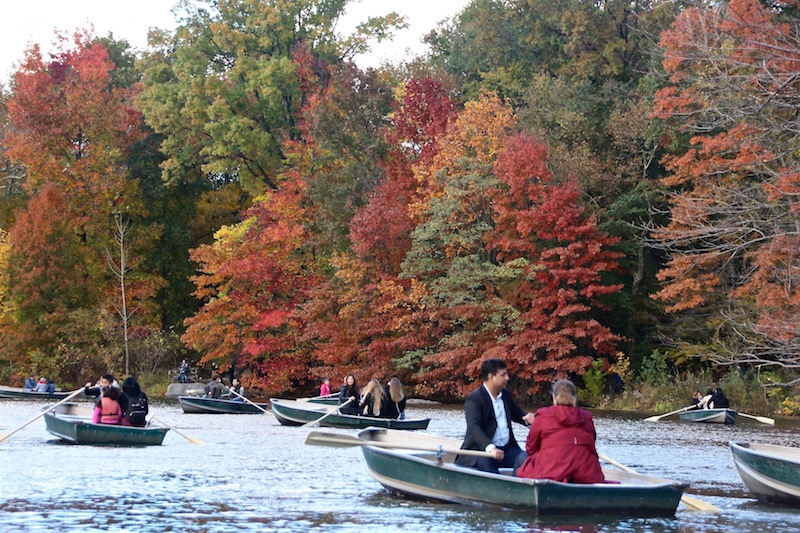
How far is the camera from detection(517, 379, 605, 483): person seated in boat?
11992 millimetres

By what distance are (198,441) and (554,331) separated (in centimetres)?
2051

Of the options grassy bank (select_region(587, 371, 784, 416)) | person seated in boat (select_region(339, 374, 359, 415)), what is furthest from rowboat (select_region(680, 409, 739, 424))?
person seated in boat (select_region(339, 374, 359, 415))

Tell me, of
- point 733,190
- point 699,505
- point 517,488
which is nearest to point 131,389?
point 517,488

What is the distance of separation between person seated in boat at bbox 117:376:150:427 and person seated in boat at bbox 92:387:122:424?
97 mm

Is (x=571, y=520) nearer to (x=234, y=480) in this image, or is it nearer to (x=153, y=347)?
(x=234, y=480)

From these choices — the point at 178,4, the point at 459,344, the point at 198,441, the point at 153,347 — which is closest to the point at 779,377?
the point at 459,344

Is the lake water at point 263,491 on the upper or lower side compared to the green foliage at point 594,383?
lower

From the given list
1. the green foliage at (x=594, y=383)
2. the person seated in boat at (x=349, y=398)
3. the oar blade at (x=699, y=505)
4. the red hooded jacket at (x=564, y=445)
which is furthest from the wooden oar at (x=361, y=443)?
the green foliage at (x=594, y=383)

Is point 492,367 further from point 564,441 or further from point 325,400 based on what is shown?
point 325,400

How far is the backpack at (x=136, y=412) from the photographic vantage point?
21.3m

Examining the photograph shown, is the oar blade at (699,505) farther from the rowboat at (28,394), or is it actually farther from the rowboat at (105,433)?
the rowboat at (28,394)

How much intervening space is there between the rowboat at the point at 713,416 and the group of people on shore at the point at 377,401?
10.5 meters

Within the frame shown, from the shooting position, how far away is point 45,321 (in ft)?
180

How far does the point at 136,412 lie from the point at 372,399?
20.0 ft
